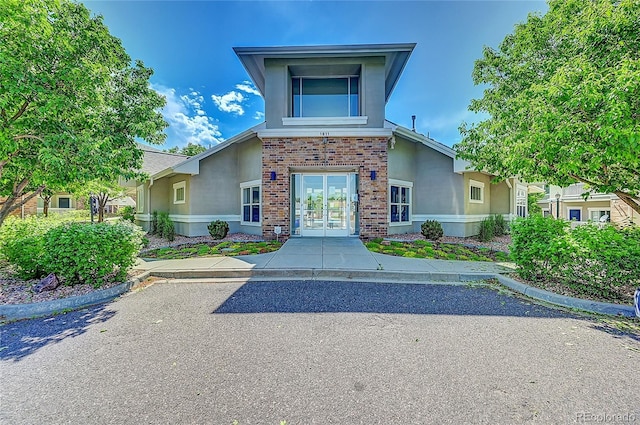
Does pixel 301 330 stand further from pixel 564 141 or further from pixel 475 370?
pixel 564 141

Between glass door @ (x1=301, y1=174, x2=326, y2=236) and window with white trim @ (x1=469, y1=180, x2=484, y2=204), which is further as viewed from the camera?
window with white trim @ (x1=469, y1=180, x2=484, y2=204)

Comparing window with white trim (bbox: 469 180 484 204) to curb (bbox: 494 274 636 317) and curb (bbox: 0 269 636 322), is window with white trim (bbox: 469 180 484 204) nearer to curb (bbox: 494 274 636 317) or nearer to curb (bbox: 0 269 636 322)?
curb (bbox: 0 269 636 322)

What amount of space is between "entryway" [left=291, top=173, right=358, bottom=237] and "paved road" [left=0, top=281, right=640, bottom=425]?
650 centimetres

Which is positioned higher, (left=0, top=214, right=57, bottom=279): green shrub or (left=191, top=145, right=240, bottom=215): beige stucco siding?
(left=191, top=145, right=240, bottom=215): beige stucco siding

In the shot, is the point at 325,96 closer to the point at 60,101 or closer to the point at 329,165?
the point at 329,165

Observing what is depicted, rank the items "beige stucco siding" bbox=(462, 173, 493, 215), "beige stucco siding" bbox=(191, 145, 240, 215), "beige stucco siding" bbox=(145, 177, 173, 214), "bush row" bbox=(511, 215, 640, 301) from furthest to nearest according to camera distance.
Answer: "beige stucco siding" bbox=(145, 177, 173, 214)
"beige stucco siding" bbox=(191, 145, 240, 215)
"beige stucco siding" bbox=(462, 173, 493, 215)
"bush row" bbox=(511, 215, 640, 301)

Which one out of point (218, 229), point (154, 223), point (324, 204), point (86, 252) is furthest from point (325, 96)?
point (154, 223)

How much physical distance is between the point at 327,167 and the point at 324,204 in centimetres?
152

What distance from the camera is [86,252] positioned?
205 inches

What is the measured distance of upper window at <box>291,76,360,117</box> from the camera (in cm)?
1150

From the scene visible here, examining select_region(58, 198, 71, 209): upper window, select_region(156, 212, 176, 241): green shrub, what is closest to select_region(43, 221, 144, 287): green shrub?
select_region(156, 212, 176, 241): green shrub

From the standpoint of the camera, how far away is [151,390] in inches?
102

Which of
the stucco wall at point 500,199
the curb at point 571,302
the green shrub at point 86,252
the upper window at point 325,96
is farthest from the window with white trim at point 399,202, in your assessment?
the green shrub at point 86,252

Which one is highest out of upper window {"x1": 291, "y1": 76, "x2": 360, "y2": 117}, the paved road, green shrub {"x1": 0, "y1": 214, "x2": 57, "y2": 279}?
upper window {"x1": 291, "y1": 76, "x2": 360, "y2": 117}
